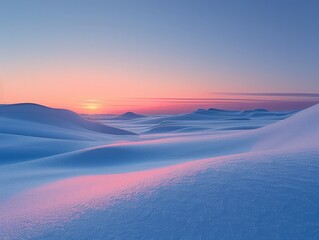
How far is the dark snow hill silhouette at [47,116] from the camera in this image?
1930 cm

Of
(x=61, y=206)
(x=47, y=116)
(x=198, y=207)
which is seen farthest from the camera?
(x=47, y=116)

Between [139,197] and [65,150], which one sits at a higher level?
[139,197]

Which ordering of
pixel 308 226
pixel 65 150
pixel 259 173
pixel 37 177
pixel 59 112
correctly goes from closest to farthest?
pixel 308 226, pixel 259 173, pixel 37 177, pixel 65 150, pixel 59 112

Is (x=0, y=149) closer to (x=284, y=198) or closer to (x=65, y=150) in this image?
(x=65, y=150)

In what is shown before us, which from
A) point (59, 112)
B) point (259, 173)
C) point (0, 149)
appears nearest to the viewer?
point (259, 173)

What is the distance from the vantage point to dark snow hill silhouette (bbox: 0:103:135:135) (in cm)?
1930

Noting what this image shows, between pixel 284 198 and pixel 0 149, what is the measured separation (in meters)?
8.88

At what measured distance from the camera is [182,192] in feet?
7.91

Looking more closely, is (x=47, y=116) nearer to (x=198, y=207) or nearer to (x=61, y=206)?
(x=61, y=206)

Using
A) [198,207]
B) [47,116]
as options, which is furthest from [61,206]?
[47,116]

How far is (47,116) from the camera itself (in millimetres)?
20547

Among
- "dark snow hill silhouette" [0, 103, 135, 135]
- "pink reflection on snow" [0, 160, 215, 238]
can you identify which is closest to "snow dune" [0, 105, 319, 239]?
"pink reflection on snow" [0, 160, 215, 238]

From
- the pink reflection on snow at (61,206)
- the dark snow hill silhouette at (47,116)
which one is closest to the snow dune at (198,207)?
the pink reflection on snow at (61,206)

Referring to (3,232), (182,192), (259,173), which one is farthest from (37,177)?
(259,173)
